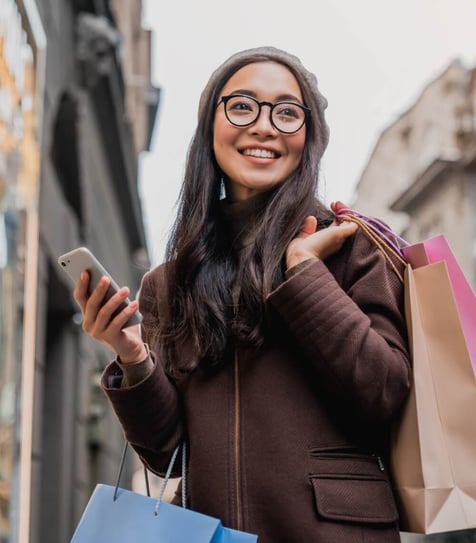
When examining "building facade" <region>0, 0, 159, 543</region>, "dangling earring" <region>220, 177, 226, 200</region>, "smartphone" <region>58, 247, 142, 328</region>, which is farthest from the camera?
"building facade" <region>0, 0, 159, 543</region>

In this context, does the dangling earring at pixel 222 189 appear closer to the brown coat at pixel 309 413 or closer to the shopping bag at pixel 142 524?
the brown coat at pixel 309 413

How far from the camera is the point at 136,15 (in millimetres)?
21922

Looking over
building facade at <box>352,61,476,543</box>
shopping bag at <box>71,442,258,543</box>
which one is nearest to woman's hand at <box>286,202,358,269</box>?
shopping bag at <box>71,442,258,543</box>

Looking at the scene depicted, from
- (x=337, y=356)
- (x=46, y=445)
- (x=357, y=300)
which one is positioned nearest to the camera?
(x=337, y=356)

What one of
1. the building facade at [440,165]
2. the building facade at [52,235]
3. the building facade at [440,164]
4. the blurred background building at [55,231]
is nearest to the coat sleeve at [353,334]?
the building facade at [52,235]

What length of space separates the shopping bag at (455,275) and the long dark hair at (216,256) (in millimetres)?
230

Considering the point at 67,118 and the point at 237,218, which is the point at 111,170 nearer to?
the point at 67,118

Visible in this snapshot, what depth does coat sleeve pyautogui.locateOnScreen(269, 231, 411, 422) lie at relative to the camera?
1.81m

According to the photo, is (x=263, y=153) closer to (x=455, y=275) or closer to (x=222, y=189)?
(x=222, y=189)

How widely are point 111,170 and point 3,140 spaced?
408 inches

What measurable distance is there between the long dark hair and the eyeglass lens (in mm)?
47

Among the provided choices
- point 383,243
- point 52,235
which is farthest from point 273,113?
point 52,235

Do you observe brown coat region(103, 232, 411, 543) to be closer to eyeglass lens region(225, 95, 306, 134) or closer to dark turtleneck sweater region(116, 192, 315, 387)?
dark turtleneck sweater region(116, 192, 315, 387)

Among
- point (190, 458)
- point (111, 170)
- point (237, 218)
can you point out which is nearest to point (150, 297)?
point (237, 218)
